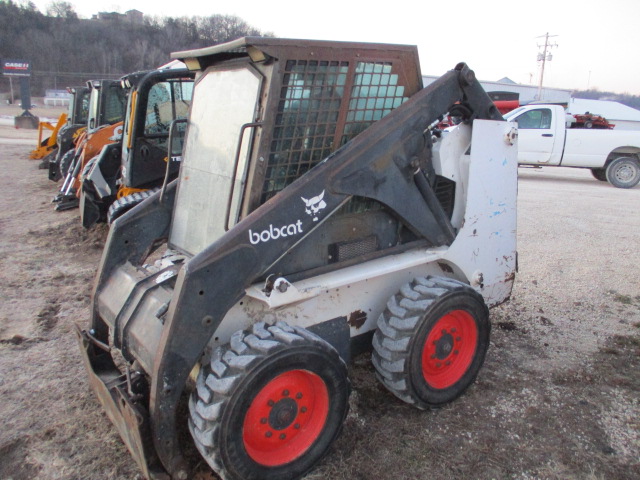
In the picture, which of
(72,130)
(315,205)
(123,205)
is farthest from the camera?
(72,130)

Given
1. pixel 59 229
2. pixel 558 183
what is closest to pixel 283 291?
pixel 59 229

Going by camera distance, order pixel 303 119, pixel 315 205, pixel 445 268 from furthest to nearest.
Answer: pixel 445 268 → pixel 303 119 → pixel 315 205

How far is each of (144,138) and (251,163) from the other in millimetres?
4251

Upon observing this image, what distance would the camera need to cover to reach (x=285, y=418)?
2.45 m

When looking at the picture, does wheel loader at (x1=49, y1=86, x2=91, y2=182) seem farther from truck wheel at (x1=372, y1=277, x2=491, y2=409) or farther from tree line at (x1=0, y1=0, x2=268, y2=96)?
tree line at (x1=0, y1=0, x2=268, y2=96)

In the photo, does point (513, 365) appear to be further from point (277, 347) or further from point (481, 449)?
point (277, 347)

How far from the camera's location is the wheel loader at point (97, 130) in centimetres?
880

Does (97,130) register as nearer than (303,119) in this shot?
No

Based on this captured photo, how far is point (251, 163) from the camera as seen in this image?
8.64ft

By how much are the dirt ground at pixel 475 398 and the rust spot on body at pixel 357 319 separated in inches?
20.6

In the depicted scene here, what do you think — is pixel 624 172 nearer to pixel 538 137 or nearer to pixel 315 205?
pixel 538 137

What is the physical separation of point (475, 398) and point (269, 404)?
5.04 ft

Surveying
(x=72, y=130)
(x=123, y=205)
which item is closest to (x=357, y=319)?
(x=123, y=205)

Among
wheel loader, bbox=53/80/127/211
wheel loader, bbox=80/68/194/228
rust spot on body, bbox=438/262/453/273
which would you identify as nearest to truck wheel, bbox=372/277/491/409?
rust spot on body, bbox=438/262/453/273
